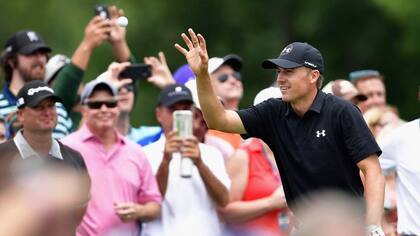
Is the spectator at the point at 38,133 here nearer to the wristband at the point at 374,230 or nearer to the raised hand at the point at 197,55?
the raised hand at the point at 197,55

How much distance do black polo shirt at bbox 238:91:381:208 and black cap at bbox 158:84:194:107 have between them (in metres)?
2.00

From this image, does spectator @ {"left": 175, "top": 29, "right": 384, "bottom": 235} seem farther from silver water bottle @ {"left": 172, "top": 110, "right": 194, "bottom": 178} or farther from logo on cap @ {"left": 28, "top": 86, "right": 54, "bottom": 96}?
logo on cap @ {"left": 28, "top": 86, "right": 54, "bottom": 96}

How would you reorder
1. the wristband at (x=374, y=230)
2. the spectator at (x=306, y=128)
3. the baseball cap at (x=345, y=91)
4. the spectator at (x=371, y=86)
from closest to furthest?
the wristband at (x=374, y=230)
the spectator at (x=306, y=128)
the baseball cap at (x=345, y=91)
the spectator at (x=371, y=86)

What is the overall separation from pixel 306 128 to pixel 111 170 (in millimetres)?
1948

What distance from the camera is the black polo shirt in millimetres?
9484

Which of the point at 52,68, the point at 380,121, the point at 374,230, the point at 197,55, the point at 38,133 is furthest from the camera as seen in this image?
the point at 380,121

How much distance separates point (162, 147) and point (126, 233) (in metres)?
0.99

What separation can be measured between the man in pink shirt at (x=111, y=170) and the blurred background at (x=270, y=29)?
1152 centimetres

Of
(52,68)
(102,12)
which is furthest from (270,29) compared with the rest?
(52,68)

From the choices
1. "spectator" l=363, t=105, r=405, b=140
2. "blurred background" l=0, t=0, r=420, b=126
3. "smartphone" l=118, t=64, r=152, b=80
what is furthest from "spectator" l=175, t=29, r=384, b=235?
"blurred background" l=0, t=0, r=420, b=126

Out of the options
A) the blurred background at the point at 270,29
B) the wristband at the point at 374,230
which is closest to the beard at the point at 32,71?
the wristband at the point at 374,230

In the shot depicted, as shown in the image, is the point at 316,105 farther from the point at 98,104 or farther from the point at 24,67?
the point at 24,67

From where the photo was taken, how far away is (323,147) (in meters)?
9.50

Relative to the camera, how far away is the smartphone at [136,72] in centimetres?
1231
